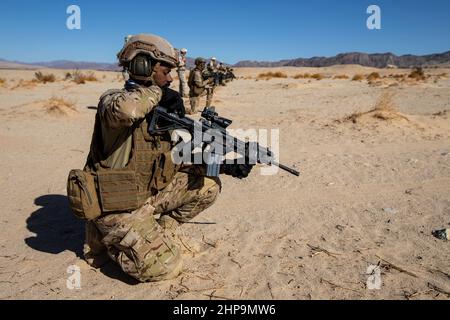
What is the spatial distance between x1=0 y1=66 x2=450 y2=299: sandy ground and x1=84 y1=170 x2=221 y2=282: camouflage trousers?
0.37 feet

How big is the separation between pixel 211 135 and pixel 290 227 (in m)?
1.27

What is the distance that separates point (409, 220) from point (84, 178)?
112 inches

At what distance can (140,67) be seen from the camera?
261 cm

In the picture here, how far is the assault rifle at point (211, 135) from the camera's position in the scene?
2787mm

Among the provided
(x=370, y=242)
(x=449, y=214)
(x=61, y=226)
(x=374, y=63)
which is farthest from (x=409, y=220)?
(x=374, y=63)

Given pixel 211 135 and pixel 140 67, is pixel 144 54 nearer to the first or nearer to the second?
pixel 140 67

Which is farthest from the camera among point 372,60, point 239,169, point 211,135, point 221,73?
point 372,60

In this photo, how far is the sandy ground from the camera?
8.91 ft

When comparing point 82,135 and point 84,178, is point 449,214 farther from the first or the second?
point 82,135

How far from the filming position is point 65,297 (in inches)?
104

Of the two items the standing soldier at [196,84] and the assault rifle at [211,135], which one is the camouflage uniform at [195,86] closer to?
the standing soldier at [196,84]

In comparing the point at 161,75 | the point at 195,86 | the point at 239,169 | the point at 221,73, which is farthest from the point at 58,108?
the point at 239,169

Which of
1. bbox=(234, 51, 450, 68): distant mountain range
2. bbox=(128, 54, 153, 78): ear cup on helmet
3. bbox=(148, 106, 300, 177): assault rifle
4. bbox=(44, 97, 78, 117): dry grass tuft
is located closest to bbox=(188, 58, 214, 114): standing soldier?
bbox=(44, 97, 78, 117): dry grass tuft

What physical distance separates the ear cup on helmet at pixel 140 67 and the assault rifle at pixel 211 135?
26 centimetres
